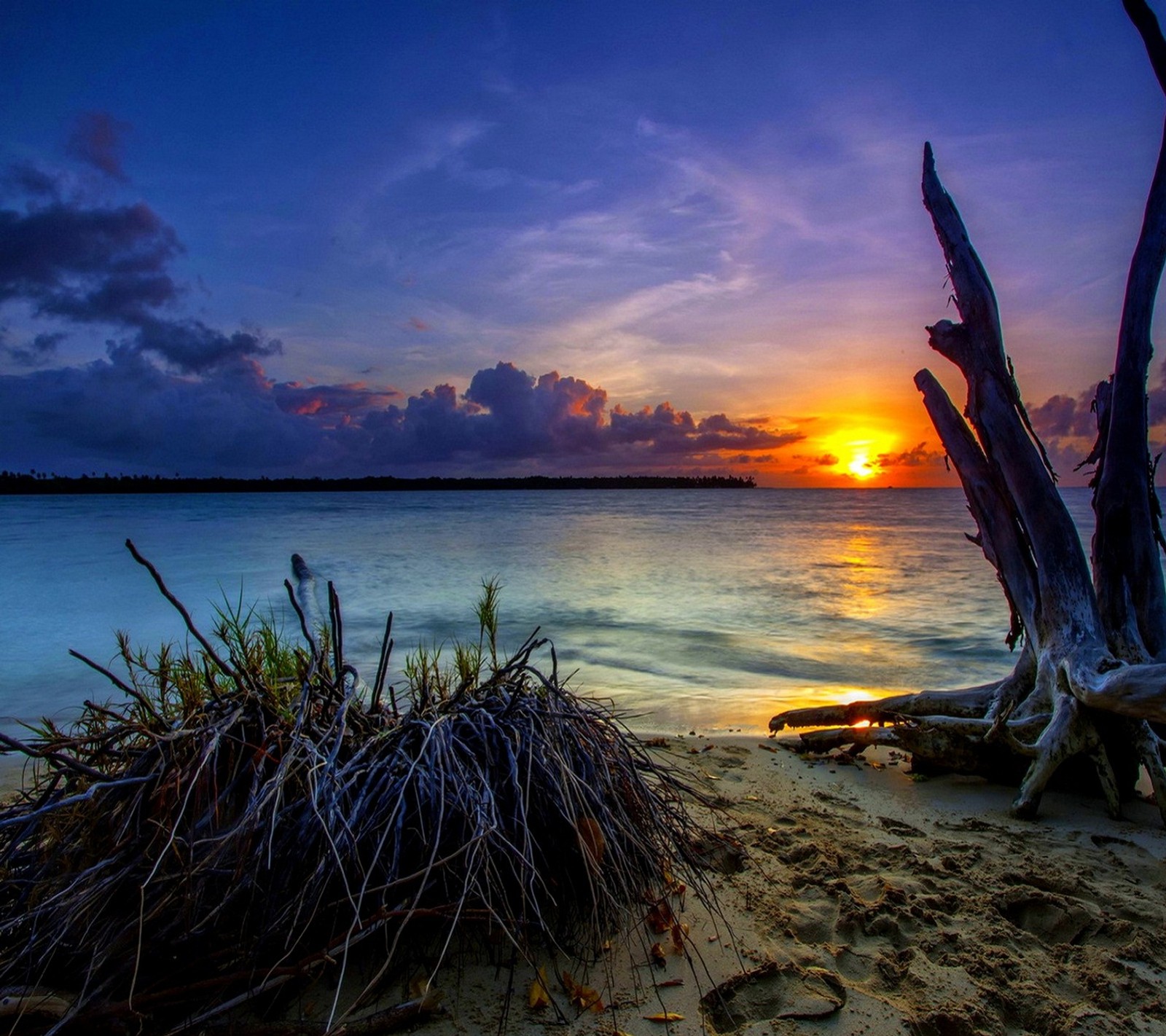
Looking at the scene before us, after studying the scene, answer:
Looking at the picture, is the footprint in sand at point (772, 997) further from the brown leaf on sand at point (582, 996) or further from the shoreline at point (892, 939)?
the brown leaf on sand at point (582, 996)

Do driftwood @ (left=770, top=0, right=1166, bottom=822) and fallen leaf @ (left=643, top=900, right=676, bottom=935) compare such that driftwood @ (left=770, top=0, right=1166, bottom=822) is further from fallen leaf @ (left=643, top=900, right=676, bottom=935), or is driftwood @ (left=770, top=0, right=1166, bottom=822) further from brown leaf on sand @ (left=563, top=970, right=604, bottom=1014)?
brown leaf on sand @ (left=563, top=970, right=604, bottom=1014)

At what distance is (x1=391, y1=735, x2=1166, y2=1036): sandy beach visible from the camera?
7.18 ft

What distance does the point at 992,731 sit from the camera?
4012 millimetres

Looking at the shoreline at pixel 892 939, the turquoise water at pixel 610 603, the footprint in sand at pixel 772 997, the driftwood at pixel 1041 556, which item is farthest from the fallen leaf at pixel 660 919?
the turquoise water at pixel 610 603

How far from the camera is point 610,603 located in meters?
15.2

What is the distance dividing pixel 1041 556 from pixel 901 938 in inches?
127

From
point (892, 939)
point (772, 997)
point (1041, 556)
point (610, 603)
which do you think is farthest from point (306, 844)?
point (610, 603)

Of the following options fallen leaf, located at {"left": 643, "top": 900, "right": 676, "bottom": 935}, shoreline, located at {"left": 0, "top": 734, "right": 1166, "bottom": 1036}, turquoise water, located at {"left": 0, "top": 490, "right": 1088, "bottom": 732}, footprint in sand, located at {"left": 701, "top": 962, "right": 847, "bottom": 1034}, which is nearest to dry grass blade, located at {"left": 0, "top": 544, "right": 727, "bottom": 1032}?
fallen leaf, located at {"left": 643, "top": 900, "right": 676, "bottom": 935}

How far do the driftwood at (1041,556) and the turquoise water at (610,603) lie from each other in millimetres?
1700

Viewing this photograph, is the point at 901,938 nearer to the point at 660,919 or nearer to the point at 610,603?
the point at 660,919

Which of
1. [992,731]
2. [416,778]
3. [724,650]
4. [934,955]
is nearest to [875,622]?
[724,650]

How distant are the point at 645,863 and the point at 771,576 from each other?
18.5 meters

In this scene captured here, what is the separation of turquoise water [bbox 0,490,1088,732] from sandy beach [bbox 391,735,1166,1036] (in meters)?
2.50

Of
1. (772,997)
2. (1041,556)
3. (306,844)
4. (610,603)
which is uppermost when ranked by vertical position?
(1041,556)
